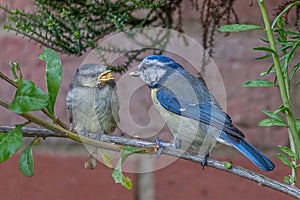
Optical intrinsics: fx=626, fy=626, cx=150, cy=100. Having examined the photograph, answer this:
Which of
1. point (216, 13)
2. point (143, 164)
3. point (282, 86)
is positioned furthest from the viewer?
point (143, 164)

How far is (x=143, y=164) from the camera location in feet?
2.10

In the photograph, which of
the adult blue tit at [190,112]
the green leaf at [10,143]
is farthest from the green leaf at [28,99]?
the adult blue tit at [190,112]

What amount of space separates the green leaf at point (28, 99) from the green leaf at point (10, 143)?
0.07ft

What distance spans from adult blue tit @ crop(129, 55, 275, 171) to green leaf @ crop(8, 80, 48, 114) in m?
0.13

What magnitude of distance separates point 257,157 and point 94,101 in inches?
6.2

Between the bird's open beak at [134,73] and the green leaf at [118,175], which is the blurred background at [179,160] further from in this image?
the green leaf at [118,175]

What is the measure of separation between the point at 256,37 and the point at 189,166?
0.16 m

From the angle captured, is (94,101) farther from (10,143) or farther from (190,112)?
(10,143)

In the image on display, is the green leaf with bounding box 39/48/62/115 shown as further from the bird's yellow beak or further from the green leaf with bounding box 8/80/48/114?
the bird's yellow beak

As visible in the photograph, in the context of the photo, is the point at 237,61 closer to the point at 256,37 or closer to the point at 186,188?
the point at 256,37

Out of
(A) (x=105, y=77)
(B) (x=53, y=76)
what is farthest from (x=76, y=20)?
(B) (x=53, y=76)

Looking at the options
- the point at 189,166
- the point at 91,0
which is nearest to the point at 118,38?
the point at 91,0

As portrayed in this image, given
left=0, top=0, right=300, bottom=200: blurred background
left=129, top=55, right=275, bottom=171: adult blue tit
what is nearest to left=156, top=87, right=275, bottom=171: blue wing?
left=129, top=55, right=275, bottom=171: adult blue tit

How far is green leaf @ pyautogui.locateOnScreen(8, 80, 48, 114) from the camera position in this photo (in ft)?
0.94
